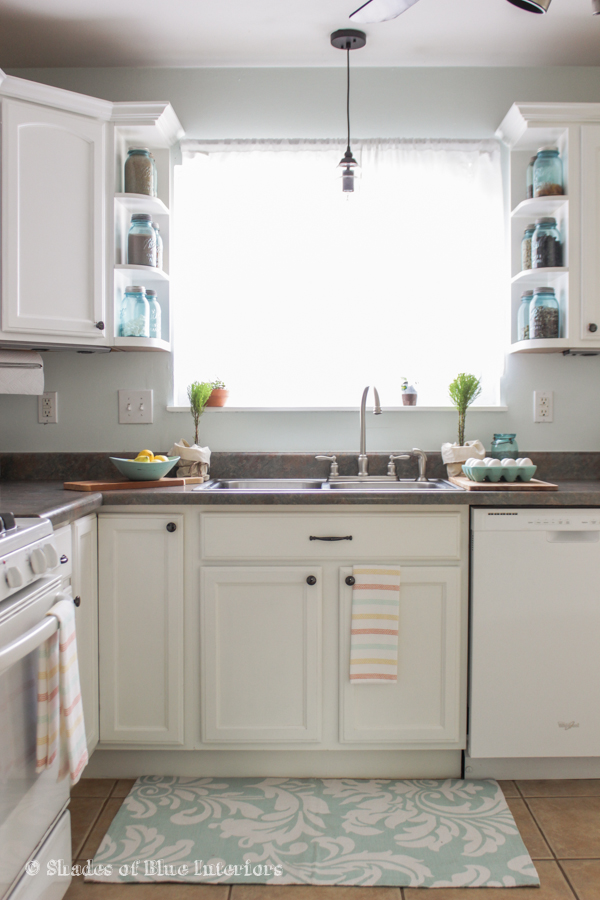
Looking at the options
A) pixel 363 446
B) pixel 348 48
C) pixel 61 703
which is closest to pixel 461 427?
pixel 363 446

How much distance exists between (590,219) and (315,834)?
2155 millimetres

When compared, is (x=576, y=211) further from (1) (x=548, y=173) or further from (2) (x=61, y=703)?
(2) (x=61, y=703)

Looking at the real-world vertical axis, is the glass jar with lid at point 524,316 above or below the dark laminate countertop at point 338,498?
above

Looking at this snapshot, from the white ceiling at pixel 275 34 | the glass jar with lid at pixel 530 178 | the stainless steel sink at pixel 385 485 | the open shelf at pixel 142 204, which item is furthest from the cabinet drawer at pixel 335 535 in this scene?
the white ceiling at pixel 275 34

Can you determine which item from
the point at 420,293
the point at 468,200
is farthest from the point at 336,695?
the point at 468,200

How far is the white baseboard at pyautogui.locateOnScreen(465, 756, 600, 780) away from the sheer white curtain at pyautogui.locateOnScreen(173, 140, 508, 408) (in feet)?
4.22

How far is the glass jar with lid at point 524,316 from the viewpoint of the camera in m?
2.40

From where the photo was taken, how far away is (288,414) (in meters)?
2.56

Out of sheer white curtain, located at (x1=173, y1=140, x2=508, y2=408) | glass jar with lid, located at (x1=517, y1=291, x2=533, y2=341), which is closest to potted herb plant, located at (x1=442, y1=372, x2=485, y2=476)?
sheer white curtain, located at (x1=173, y1=140, x2=508, y2=408)

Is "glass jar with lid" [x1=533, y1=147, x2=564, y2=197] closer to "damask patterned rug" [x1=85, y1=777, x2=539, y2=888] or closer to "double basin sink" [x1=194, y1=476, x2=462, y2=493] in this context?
"double basin sink" [x1=194, y1=476, x2=462, y2=493]

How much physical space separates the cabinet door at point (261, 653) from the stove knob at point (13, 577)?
2.52ft

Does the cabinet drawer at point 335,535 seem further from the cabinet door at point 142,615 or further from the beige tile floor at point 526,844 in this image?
the beige tile floor at point 526,844

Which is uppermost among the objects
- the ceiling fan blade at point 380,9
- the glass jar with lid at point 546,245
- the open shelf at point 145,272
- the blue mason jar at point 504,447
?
the ceiling fan blade at point 380,9

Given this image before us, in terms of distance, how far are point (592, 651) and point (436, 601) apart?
0.49 m
